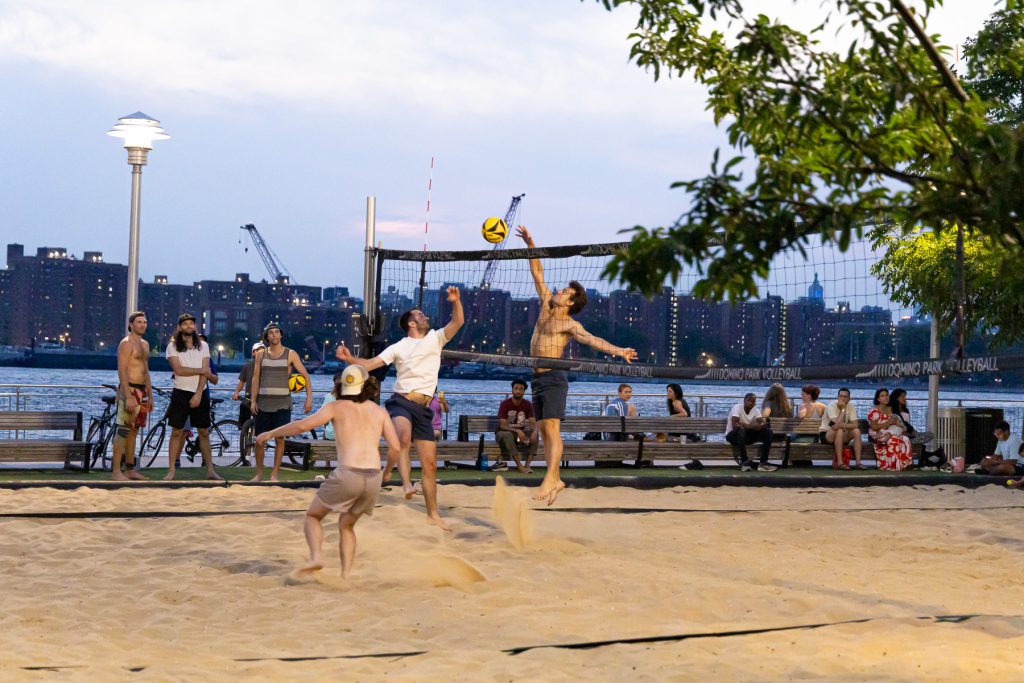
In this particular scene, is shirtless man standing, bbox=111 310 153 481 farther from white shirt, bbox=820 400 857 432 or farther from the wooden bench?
white shirt, bbox=820 400 857 432

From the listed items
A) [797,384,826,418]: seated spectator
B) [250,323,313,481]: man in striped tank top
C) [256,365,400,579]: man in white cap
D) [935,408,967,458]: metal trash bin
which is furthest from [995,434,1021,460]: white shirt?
[256,365,400,579]: man in white cap

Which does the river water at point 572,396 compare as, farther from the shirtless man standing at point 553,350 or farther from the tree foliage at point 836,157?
the tree foliage at point 836,157

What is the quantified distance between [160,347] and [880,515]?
347ft

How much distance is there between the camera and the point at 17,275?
14325 cm

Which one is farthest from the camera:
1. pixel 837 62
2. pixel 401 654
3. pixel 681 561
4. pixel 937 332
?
pixel 937 332

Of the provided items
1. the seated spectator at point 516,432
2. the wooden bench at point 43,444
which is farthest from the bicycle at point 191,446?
the seated spectator at point 516,432

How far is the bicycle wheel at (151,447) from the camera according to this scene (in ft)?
45.2

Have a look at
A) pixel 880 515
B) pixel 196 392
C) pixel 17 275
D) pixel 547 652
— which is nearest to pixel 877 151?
pixel 547 652

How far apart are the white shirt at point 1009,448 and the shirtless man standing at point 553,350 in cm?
633

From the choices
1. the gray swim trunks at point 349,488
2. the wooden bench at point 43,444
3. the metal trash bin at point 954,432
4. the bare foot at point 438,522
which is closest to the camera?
the gray swim trunks at point 349,488

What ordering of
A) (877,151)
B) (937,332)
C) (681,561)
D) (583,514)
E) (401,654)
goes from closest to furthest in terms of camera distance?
(877,151) < (401,654) < (681,561) < (583,514) < (937,332)

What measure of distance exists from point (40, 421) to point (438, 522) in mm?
5665

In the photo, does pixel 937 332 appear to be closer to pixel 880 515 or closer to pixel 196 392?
pixel 880 515

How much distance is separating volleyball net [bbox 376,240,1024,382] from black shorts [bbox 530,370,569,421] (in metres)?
0.13
